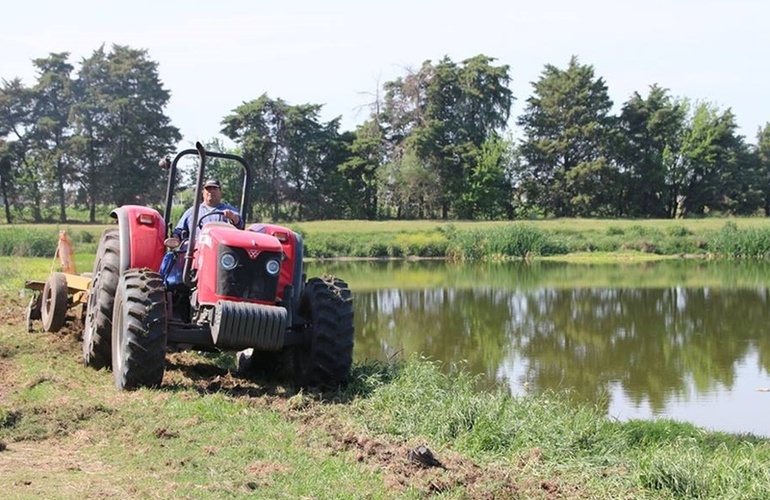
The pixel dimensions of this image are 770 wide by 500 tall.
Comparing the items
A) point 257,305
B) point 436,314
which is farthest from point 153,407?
point 436,314

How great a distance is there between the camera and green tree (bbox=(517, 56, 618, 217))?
5559 cm

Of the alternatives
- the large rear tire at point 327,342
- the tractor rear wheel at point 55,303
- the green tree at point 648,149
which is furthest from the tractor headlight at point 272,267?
the green tree at point 648,149

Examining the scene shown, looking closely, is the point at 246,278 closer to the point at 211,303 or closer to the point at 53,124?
the point at 211,303

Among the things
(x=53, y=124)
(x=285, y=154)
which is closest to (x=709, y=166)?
(x=285, y=154)

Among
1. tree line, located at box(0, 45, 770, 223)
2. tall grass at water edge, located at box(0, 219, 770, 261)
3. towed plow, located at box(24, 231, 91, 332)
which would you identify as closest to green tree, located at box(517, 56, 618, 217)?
tree line, located at box(0, 45, 770, 223)

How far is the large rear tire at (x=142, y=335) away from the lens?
7527 millimetres

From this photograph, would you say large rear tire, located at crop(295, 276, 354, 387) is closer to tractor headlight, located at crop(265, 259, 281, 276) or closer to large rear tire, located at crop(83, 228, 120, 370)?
tractor headlight, located at crop(265, 259, 281, 276)

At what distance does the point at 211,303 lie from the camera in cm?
767

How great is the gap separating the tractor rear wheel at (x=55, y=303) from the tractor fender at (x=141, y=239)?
4.86 feet

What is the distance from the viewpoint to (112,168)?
50.6 meters

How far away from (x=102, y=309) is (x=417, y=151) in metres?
46.8

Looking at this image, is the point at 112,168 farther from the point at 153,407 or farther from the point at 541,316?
the point at 153,407

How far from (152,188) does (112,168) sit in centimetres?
239

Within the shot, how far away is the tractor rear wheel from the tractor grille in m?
3.33
